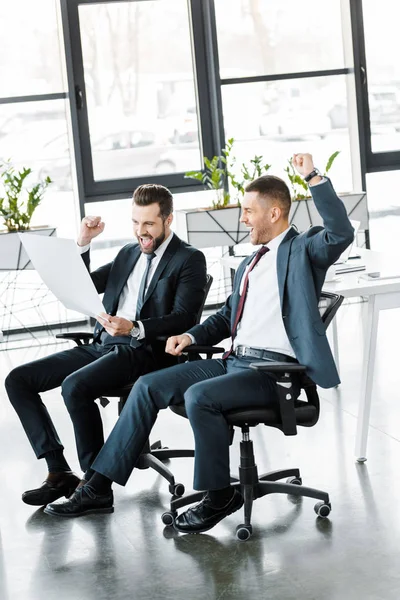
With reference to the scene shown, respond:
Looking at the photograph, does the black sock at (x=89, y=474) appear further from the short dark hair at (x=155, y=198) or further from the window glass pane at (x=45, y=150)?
the window glass pane at (x=45, y=150)

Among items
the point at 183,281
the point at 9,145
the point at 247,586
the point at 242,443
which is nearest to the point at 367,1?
the point at 9,145

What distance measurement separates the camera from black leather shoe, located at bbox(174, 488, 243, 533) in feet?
10.9

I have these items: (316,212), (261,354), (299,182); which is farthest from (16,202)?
(261,354)

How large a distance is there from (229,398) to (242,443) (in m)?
0.24

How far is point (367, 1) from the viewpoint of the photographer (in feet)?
25.5

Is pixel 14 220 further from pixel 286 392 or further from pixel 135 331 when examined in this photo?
pixel 286 392

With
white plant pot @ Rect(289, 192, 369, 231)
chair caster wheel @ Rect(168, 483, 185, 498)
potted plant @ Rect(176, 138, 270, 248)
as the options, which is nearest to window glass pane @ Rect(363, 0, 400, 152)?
white plant pot @ Rect(289, 192, 369, 231)

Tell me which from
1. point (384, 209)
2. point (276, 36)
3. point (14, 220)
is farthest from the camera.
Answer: point (384, 209)

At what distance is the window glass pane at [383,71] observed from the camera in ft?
25.7

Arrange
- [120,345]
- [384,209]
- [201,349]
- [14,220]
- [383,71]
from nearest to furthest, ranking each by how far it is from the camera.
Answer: [201,349] → [120,345] → [14,220] → [383,71] → [384,209]

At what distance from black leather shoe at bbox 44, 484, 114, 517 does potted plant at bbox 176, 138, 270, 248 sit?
12.0ft

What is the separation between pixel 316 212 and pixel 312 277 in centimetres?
389

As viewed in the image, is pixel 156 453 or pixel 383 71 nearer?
pixel 156 453

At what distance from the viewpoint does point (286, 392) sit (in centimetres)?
323
